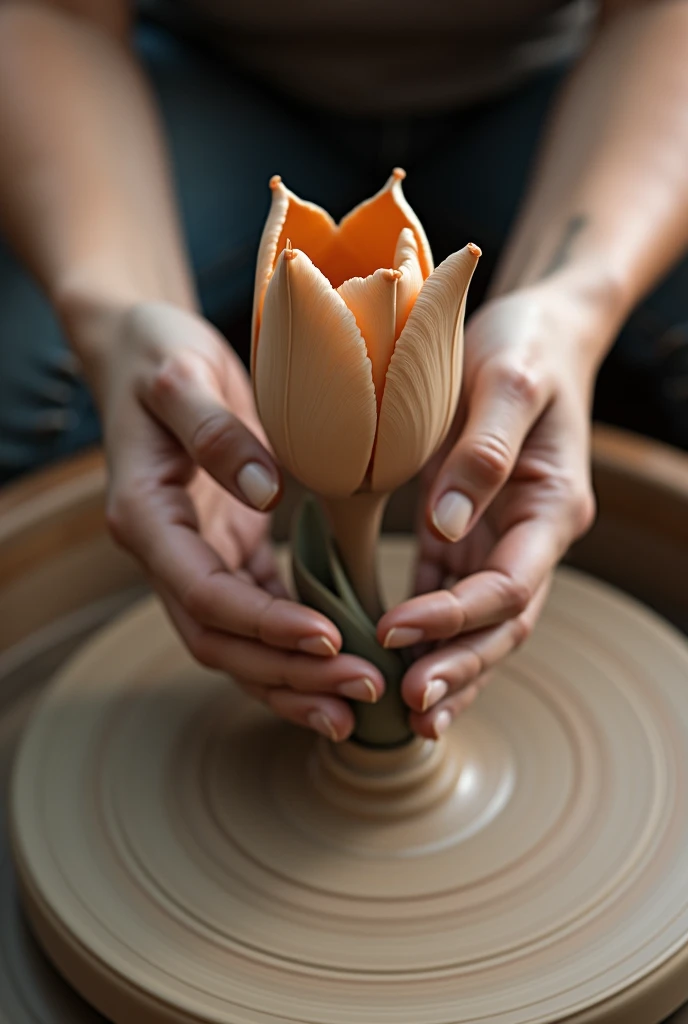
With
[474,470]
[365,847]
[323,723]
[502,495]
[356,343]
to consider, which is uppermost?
[356,343]

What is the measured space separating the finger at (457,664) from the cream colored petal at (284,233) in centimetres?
27

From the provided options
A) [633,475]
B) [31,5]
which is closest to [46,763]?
[633,475]

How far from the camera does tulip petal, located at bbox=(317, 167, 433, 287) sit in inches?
31.9

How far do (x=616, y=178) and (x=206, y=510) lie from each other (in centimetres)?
61

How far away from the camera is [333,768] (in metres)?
1.00

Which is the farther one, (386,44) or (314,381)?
(386,44)

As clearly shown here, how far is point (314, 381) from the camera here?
0.75 meters

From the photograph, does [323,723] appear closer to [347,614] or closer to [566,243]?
[347,614]

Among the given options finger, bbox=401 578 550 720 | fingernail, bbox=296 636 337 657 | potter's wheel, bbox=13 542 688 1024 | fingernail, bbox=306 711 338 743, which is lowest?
potter's wheel, bbox=13 542 688 1024

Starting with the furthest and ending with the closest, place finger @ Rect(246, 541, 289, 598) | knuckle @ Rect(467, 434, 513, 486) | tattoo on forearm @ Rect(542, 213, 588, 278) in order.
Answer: tattoo on forearm @ Rect(542, 213, 588, 278) < finger @ Rect(246, 541, 289, 598) < knuckle @ Rect(467, 434, 513, 486)

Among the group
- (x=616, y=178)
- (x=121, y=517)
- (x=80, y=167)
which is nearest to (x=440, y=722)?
(x=121, y=517)

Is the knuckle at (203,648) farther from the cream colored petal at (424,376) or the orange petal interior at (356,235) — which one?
the orange petal interior at (356,235)

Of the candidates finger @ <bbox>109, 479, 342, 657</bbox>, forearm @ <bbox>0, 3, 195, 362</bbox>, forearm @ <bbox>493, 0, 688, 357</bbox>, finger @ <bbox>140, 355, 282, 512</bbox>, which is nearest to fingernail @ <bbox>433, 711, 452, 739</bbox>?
finger @ <bbox>109, 479, 342, 657</bbox>

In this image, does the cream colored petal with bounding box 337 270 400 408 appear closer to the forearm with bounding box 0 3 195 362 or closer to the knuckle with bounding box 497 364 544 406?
the knuckle with bounding box 497 364 544 406
